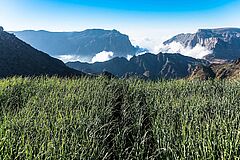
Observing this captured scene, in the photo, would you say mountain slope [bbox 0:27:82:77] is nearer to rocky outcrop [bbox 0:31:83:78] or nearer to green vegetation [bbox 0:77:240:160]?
rocky outcrop [bbox 0:31:83:78]

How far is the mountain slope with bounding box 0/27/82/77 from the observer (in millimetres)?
59088

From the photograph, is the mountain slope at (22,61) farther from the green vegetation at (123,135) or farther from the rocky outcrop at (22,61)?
the green vegetation at (123,135)

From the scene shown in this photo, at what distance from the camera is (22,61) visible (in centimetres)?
6444

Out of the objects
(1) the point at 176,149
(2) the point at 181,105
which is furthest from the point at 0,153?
(2) the point at 181,105

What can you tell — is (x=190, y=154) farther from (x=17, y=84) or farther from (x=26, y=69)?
(x=26, y=69)

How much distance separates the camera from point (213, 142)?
393cm

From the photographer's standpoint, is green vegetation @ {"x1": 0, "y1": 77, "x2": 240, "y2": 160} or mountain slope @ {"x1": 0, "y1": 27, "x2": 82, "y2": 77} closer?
green vegetation @ {"x1": 0, "y1": 77, "x2": 240, "y2": 160}

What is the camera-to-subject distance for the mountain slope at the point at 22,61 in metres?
59.1

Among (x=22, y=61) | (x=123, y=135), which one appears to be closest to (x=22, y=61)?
(x=22, y=61)

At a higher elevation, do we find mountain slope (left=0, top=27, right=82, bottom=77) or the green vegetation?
the green vegetation

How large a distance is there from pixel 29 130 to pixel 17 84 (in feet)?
20.7

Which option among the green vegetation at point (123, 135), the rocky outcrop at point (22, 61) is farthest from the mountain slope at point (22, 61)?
the green vegetation at point (123, 135)

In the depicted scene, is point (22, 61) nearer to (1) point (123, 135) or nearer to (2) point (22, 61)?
(2) point (22, 61)

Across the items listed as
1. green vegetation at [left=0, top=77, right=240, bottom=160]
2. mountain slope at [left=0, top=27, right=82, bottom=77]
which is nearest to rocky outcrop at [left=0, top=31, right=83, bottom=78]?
mountain slope at [left=0, top=27, right=82, bottom=77]
